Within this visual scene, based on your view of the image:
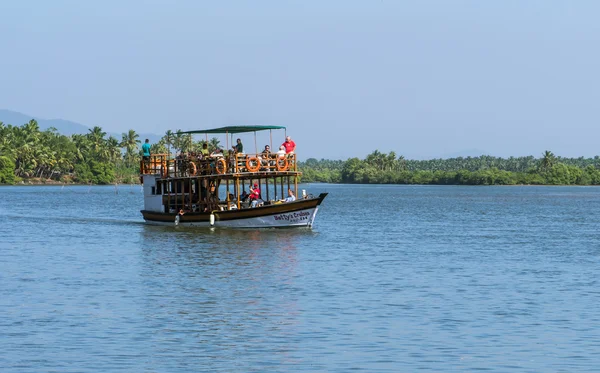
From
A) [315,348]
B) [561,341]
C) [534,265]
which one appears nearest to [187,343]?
[315,348]

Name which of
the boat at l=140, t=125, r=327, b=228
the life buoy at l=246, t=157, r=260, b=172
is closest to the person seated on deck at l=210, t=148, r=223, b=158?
the boat at l=140, t=125, r=327, b=228

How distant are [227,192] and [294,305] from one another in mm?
25703

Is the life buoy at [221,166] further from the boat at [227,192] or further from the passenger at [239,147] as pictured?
the passenger at [239,147]

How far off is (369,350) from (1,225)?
141 ft

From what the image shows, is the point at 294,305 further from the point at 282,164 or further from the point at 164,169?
the point at 164,169

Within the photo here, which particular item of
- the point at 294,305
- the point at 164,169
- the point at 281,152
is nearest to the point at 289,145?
the point at 281,152

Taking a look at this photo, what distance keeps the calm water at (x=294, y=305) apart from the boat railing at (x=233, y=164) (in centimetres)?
331

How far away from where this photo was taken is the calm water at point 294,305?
61.2 ft

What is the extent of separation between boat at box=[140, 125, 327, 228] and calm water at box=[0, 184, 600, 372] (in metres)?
1.91

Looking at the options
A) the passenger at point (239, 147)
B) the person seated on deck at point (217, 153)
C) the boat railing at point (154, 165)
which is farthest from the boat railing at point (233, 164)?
the boat railing at point (154, 165)

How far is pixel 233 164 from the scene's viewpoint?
4772cm

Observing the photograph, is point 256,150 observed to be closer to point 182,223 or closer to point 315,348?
point 182,223

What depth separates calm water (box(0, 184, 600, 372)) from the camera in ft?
61.2

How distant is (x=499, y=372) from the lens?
17531mm
